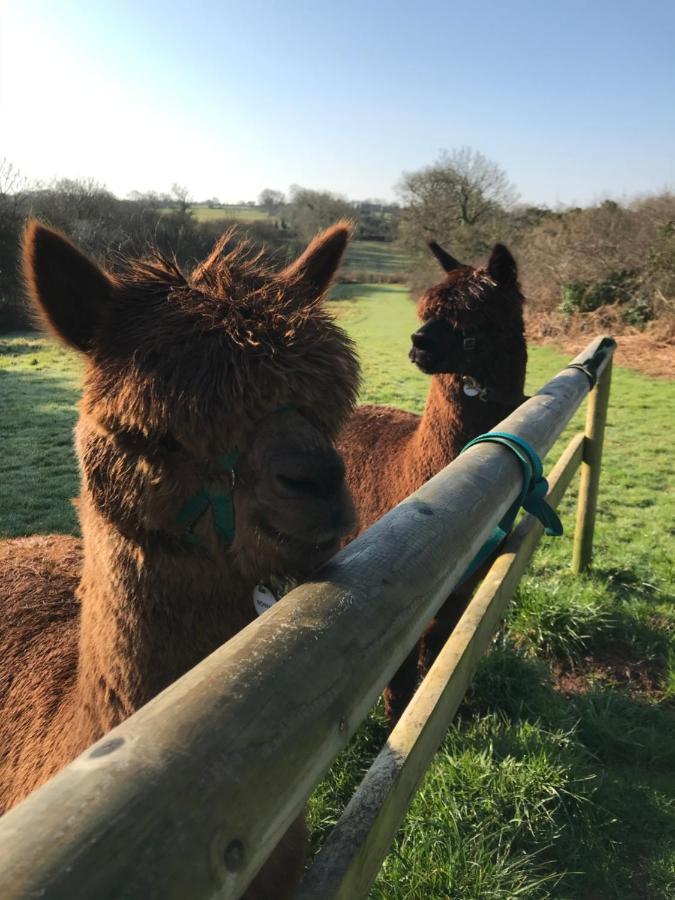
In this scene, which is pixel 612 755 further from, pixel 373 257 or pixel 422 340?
pixel 373 257

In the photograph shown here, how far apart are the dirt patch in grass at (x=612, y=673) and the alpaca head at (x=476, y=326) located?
2020 mm

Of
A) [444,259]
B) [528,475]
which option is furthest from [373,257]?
[528,475]

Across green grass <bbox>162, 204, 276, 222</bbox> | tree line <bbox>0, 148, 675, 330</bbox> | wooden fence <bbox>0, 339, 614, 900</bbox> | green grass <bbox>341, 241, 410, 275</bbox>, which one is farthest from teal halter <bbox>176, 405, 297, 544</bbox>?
green grass <bbox>341, 241, 410, 275</bbox>

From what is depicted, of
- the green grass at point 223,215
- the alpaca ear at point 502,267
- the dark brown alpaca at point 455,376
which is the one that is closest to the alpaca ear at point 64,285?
the dark brown alpaca at point 455,376

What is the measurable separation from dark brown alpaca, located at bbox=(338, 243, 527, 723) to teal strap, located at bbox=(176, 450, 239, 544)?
248 cm

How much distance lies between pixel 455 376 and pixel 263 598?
296 cm

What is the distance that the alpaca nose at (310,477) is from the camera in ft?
4.76

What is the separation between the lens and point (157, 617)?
1718 mm

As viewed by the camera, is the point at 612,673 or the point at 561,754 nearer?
the point at 561,754

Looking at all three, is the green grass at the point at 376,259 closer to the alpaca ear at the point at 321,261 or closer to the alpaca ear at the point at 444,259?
the alpaca ear at the point at 444,259

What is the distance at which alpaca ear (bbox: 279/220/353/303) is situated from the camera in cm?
218

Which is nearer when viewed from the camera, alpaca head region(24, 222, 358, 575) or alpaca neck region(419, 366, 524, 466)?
alpaca head region(24, 222, 358, 575)

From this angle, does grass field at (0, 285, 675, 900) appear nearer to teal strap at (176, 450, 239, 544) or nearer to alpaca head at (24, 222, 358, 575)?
alpaca head at (24, 222, 358, 575)

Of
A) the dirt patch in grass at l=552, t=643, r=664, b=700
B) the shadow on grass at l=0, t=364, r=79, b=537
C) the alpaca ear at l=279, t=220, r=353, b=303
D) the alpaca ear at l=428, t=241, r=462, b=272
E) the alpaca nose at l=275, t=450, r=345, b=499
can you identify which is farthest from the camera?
the shadow on grass at l=0, t=364, r=79, b=537
